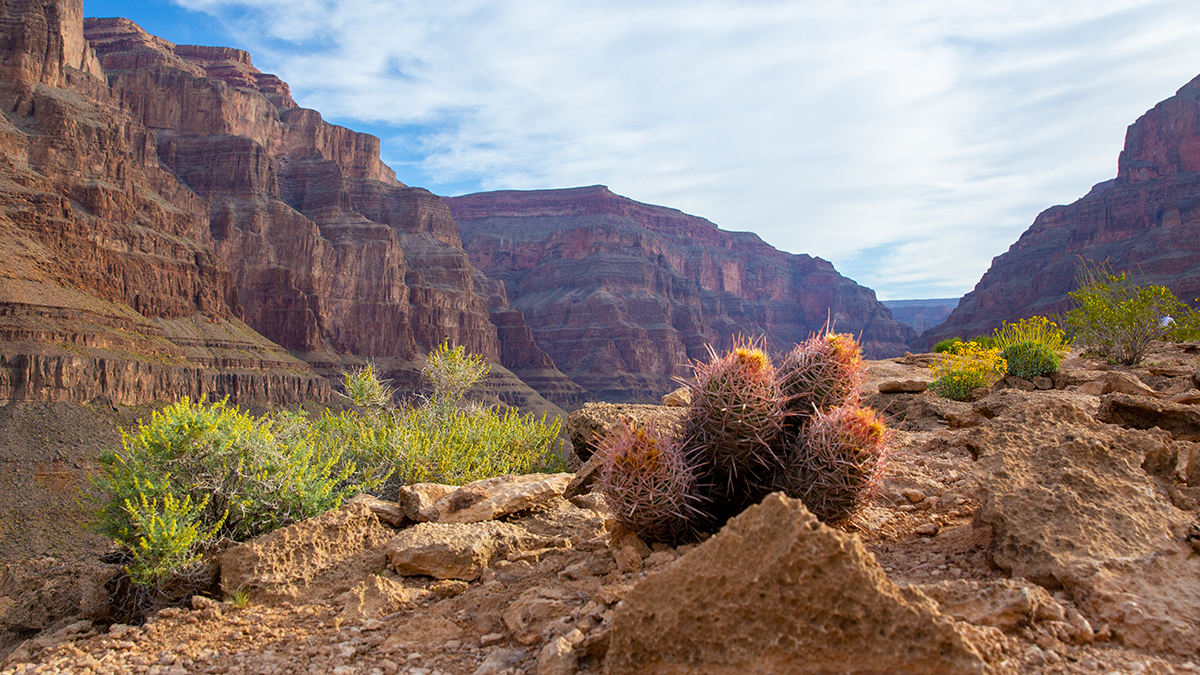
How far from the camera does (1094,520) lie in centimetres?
315

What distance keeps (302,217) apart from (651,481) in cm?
11239

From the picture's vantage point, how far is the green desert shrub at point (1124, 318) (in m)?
12.0

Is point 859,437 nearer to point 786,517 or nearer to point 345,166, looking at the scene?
point 786,517

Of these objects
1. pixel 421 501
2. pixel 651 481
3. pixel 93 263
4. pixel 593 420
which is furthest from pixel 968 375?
pixel 93 263

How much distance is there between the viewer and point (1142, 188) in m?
104

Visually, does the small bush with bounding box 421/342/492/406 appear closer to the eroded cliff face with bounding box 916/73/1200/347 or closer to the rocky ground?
the rocky ground

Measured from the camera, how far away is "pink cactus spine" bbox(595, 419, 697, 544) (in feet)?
11.7

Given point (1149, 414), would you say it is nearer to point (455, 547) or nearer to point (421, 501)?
point (455, 547)

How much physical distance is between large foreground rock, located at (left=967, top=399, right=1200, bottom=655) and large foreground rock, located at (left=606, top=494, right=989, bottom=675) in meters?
0.96

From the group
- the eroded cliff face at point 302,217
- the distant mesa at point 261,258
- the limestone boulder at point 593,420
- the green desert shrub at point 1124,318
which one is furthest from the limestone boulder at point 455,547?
the eroded cliff face at point 302,217

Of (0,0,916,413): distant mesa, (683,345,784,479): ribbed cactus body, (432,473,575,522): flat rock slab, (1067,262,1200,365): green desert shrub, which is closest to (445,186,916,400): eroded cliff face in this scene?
(0,0,916,413): distant mesa

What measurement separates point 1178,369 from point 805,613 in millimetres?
10577

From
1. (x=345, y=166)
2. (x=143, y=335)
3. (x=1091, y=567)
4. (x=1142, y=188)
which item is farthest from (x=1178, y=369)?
(x=345, y=166)

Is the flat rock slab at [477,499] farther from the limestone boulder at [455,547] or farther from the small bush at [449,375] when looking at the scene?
the small bush at [449,375]
